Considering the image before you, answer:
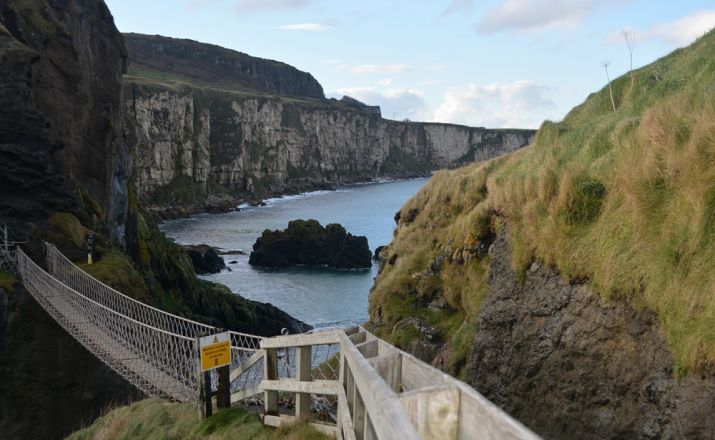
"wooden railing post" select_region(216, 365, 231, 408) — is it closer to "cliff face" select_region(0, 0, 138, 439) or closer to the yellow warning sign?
the yellow warning sign

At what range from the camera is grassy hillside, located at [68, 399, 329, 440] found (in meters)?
5.58

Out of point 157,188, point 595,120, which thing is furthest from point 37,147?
point 157,188

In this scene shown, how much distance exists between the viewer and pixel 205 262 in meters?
51.2

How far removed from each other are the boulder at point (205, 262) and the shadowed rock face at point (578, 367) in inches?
1791

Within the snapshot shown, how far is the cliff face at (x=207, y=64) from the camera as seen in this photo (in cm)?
16288

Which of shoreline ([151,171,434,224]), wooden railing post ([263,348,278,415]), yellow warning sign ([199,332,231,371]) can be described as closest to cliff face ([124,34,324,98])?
shoreline ([151,171,434,224])

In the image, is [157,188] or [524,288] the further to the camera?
[157,188]

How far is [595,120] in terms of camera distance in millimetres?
8969

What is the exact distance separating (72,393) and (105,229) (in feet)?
35.1

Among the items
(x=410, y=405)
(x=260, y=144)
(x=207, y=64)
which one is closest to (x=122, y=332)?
(x=410, y=405)

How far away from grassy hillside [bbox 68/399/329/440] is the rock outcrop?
4503 cm

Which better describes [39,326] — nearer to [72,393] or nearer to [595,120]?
[72,393]

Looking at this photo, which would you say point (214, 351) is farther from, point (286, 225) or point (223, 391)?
point (286, 225)

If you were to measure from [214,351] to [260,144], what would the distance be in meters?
130
